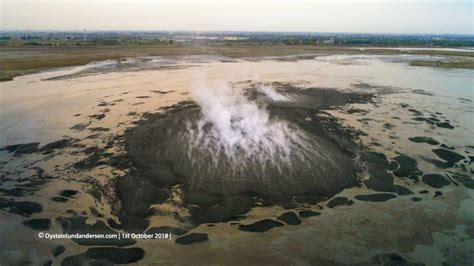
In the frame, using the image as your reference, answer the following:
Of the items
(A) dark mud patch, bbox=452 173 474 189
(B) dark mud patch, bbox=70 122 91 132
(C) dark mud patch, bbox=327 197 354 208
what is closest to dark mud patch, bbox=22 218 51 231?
(C) dark mud patch, bbox=327 197 354 208

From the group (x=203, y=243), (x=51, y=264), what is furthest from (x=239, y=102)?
(x=51, y=264)

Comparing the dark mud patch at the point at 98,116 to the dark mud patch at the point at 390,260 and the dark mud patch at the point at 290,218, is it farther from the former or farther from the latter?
the dark mud patch at the point at 390,260

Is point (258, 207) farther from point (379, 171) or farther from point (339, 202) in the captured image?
point (379, 171)

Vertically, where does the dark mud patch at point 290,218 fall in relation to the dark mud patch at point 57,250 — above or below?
above

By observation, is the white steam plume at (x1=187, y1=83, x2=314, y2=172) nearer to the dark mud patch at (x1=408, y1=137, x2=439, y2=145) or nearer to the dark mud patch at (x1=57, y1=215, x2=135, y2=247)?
the dark mud patch at (x1=57, y1=215, x2=135, y2=247)

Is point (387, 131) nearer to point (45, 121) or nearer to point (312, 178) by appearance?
point (312, 178)

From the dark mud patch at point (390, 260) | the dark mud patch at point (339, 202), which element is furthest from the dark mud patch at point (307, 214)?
the dark mud patch at point (390, 260)
